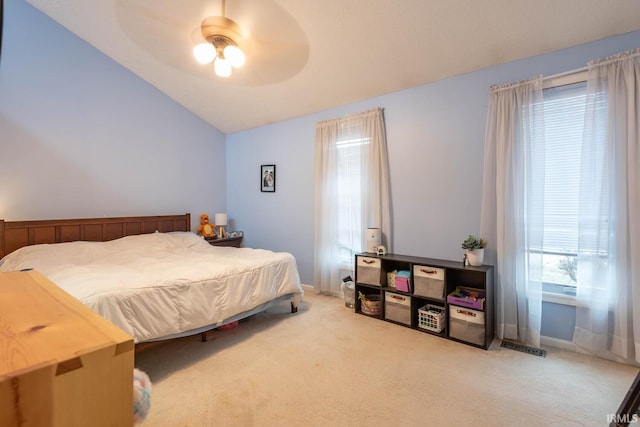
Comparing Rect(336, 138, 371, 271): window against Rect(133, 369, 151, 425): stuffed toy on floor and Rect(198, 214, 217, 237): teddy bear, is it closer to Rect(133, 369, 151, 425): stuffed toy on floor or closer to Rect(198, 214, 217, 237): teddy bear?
Rect(198, 214, 217, 237): teddy bear

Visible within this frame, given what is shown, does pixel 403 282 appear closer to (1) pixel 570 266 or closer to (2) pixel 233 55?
(1) pixel 570 266

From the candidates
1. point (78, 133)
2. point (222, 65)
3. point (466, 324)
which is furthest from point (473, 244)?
point (78, 133)

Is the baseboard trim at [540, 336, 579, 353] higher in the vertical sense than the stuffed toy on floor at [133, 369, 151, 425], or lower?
lower

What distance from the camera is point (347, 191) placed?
3830mm

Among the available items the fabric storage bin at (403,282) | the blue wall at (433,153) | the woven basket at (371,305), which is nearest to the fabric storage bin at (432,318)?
the fabric storage bin at (403,282)

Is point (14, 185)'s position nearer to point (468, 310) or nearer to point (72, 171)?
point (72, 171)

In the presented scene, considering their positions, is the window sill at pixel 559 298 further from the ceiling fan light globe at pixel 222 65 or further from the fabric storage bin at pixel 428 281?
the ceiling fan light globe at pixel 222 65

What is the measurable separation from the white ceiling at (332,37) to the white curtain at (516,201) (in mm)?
456

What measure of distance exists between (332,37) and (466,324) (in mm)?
2918

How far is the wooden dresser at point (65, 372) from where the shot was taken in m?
0.37

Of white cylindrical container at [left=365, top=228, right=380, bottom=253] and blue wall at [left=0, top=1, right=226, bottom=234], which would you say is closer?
blue wall at [left=0, top=1, right=226, bottom=234]

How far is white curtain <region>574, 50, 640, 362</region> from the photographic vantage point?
218 cm

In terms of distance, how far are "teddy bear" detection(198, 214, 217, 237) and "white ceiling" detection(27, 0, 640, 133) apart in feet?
Result: 6.16

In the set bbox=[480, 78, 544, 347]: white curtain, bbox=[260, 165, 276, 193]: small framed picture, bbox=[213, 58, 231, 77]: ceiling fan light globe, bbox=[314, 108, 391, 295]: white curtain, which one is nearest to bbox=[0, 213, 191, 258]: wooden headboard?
bbox=[260, 165, 276, 193]: small framed picture
